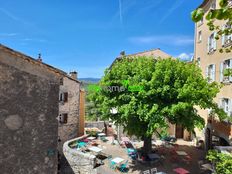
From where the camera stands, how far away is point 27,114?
7820 mm

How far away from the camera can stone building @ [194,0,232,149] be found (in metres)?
15.9

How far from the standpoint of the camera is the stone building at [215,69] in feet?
52.3

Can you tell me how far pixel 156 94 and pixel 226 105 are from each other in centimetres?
574

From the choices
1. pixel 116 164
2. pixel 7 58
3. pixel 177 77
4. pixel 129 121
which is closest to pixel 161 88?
pixel 177 77

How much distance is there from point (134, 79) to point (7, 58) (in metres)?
9.64

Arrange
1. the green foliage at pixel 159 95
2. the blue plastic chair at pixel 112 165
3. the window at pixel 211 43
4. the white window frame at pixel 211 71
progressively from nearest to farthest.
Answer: the green foliage at pixel 159 95
the blue plastic chair at pixel 112 165
the white window frame at pixel 211 71
the window at pixel 211 43

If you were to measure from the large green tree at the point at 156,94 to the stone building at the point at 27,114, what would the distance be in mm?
7111

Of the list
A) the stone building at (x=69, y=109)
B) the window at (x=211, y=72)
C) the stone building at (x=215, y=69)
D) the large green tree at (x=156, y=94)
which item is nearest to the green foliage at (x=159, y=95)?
the large green tree at (x=156, y=94)

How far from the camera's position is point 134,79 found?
15.6 m

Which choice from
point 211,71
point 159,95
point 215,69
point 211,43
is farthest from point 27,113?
point 211,43

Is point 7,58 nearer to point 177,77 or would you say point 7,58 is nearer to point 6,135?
point 6,135

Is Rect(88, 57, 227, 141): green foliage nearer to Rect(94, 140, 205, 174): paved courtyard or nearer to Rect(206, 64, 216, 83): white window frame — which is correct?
Rect(94, 140, 205, 174): paved courtyard

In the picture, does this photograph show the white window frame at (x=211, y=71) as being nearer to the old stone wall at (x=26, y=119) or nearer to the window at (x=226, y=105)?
the window at (x=226, y=105)

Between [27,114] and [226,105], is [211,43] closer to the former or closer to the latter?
[226,105]
